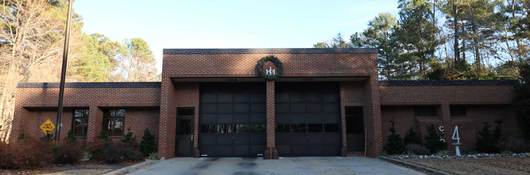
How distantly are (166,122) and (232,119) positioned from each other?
Answer: 4002 mm

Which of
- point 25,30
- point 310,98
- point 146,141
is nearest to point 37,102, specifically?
point 146,141

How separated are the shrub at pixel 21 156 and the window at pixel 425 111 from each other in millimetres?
19539

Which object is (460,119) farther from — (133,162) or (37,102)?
(37,102)

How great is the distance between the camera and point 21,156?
1257 centimetres

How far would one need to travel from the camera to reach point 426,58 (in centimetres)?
3500

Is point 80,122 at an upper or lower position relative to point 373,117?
lower

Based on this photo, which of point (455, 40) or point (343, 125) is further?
point (455, 40)

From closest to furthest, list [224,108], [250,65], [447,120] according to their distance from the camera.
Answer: [250,65] < [447,120] < [224,108]

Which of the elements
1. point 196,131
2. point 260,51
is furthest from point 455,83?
point 196,131

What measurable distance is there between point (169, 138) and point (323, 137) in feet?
29.4

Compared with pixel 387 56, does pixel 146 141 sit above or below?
below

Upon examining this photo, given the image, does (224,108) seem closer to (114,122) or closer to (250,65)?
(250,65)

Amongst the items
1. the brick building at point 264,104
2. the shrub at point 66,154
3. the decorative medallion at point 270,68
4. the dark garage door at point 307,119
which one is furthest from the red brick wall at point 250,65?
the shrub at point 66,154

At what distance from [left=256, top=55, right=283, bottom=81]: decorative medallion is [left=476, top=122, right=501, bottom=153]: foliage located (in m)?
11.9
